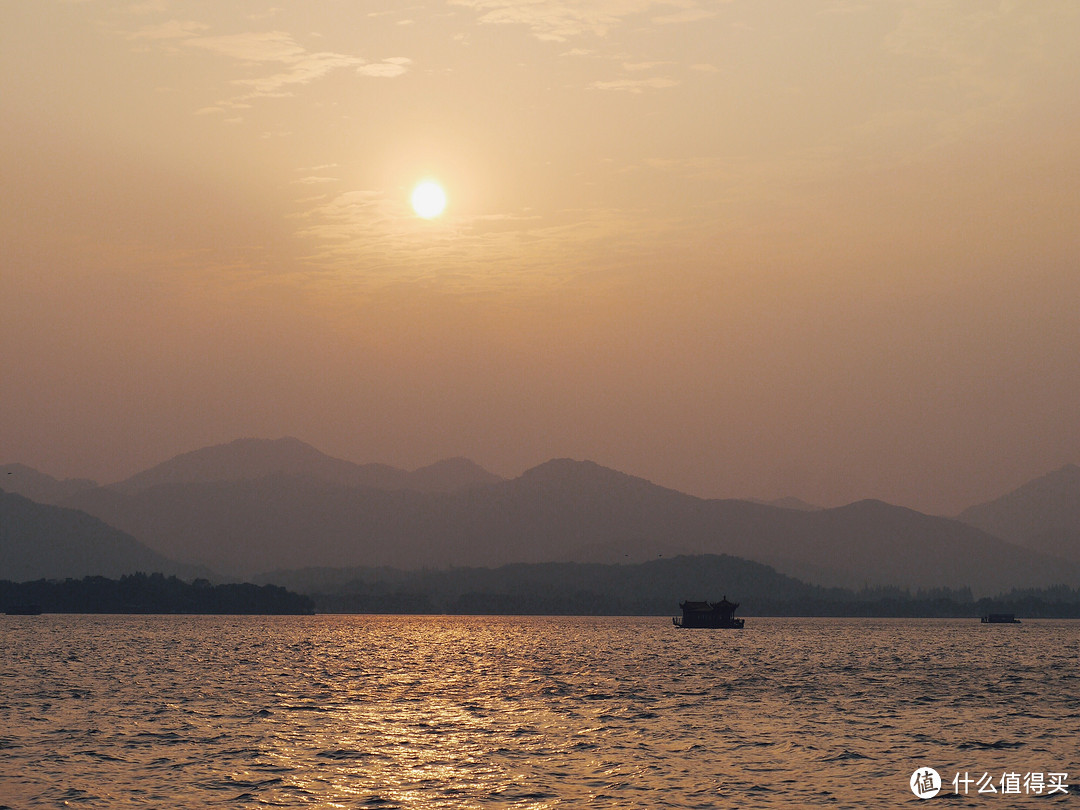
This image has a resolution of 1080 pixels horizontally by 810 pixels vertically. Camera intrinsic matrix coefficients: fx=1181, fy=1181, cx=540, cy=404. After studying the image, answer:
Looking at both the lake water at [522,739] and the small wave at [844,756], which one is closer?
the lake water at [522,739]

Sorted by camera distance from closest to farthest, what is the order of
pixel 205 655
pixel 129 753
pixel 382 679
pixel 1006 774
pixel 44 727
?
pixel 1006 774 < pixel 129 753 < pixel 44 727 < pixel 382 679 < pixel 205 655

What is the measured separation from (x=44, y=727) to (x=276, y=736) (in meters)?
16.7

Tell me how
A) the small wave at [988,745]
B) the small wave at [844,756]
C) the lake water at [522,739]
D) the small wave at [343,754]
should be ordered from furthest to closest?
the small wave at [988,745] → the small wave at [844,756] → the small wave at [343,754] → the lake water at [522,739]

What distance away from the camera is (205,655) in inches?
7141

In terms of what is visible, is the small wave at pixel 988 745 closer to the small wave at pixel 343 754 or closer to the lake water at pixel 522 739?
the lake water at pixel 522 739

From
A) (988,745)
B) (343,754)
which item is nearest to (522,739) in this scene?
(343,754)

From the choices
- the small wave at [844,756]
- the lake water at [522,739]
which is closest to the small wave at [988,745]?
the lake water at [522,739]

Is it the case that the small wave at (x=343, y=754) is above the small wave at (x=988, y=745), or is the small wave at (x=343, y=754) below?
below

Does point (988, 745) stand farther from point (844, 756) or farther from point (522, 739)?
point (522, 739)

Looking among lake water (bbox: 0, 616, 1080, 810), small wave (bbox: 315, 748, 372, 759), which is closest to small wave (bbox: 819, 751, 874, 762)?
lake water (bbox: 0, 616, 1080, 810)

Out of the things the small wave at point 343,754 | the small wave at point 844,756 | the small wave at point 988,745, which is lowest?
the small wave at point 343,754

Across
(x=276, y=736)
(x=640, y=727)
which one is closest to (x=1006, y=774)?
(x=640, y=727)

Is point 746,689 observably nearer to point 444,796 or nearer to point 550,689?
point 550,689

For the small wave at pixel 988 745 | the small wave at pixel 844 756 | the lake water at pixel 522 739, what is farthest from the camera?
the small wave at pixel 988 745
